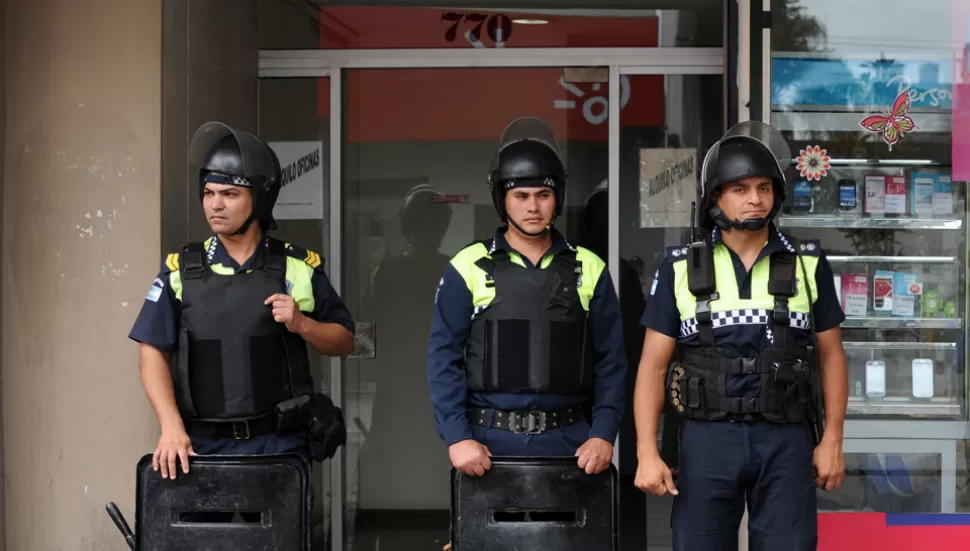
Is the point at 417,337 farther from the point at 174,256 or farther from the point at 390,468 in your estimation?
the point at 174,256

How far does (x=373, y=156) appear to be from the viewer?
5844 millimetres

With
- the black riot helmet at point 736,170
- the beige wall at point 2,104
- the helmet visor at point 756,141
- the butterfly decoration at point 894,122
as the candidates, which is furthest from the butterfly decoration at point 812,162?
the beige wall at point 2,104

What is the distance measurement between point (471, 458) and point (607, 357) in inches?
25.7

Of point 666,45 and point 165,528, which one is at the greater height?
point 666,45

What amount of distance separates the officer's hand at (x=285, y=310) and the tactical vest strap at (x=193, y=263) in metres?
0.28

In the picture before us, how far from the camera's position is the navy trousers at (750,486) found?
11.1ft

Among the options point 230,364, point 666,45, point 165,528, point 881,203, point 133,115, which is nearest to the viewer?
point 165,528

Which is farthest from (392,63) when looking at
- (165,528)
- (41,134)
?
(165,528)

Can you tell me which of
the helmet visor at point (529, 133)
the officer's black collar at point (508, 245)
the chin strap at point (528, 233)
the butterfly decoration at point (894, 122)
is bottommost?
the officer's black collar at point (508, 245)

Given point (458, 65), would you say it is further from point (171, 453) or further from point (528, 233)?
point (171, 453)

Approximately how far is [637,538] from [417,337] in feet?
5.38

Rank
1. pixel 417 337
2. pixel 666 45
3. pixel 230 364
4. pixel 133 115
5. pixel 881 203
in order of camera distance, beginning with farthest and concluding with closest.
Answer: pixel 417 337, pixel 666 45, pixel 881 203, pixel 133 115, pixel 230 364

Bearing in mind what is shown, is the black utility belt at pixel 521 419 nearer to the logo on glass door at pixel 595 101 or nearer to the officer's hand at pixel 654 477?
the officer's hand at pixel 654 477

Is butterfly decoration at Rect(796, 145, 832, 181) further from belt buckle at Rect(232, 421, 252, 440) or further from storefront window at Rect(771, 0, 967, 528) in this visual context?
belt buckle at Rect(232, 421, 252, 440)
